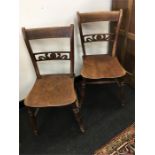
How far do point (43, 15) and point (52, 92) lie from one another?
0.68 meters

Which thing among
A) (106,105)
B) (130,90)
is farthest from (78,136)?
(130,90)

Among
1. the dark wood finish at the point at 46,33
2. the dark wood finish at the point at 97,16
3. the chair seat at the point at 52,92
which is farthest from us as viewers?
the dark wood finish at the point at 97,16

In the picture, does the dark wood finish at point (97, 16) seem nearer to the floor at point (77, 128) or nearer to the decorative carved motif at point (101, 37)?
the decorative carved motif at point (101, 37)

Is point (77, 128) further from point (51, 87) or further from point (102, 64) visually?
point (102, 64)

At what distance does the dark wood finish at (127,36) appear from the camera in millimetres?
1994

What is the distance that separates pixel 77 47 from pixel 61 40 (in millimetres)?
225

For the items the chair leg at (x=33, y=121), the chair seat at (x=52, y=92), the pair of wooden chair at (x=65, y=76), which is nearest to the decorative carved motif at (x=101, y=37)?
the pair of wooden chair at (x=65, y=76)

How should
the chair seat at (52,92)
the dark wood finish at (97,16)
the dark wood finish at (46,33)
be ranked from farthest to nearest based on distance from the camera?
the dark wood finish at (97,16), the dark wood finish at (46,33), the chair seat at (52,92)

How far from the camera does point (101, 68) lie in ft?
5.90

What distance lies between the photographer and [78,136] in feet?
5.47

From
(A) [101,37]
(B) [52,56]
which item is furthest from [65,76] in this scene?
(A) [101,37]

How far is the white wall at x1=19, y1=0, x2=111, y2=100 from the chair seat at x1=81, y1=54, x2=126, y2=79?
0.32 meters

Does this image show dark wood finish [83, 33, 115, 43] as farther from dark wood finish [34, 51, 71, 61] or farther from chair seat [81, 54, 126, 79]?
dark wood finish [34, 51, 71, 61]
